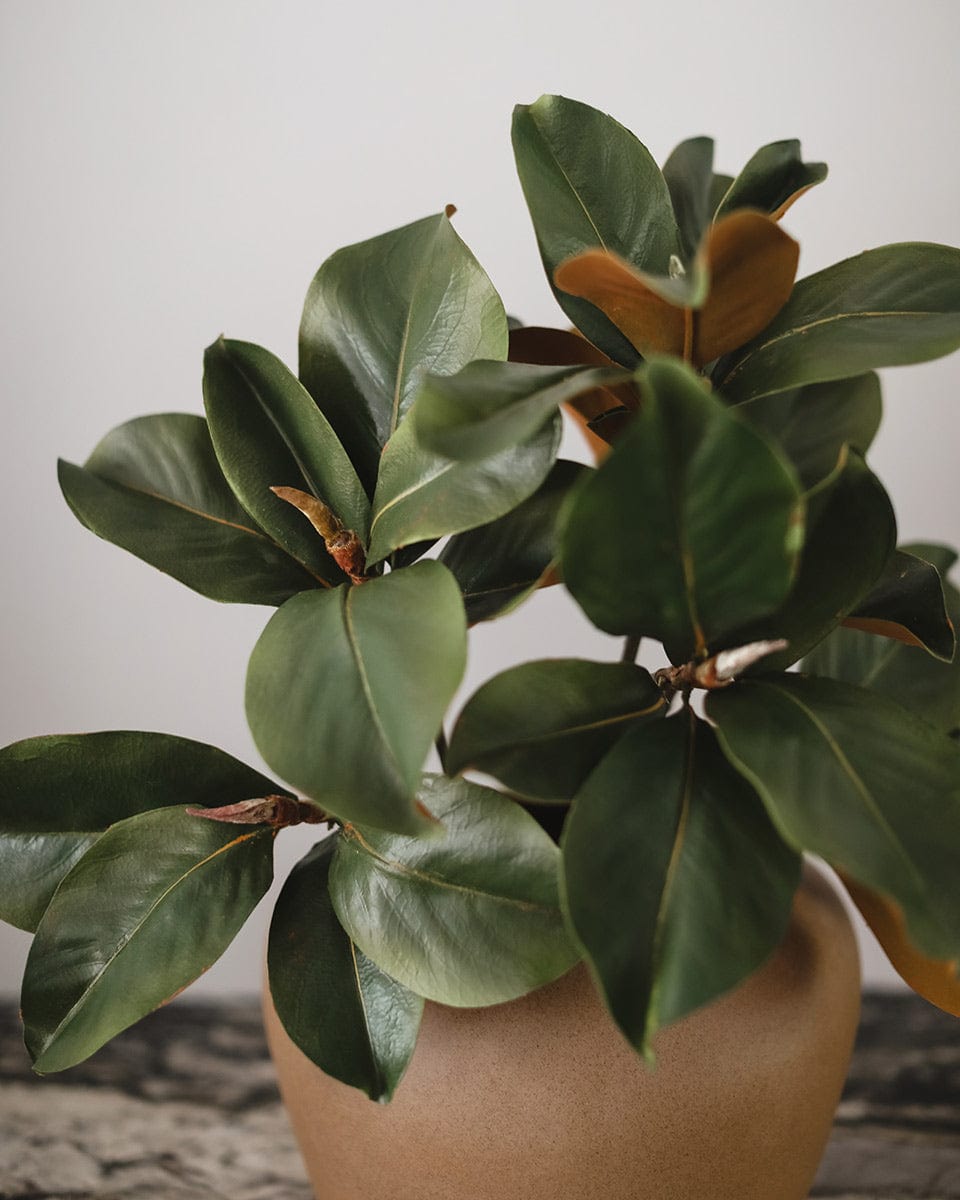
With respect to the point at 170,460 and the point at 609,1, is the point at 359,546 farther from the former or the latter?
the point at 609,1

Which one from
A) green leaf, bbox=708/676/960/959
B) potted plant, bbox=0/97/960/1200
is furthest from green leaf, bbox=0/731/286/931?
green leaf, bbox=708/676/960/959

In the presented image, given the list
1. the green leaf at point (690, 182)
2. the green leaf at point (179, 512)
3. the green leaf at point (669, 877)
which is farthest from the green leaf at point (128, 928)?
the green leaf at point (690, 182)

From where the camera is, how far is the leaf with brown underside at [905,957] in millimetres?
607

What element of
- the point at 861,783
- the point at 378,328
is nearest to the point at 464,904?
the point at 861,783

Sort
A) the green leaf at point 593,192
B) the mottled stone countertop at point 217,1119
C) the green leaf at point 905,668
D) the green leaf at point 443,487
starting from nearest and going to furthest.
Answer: the green leaf at point 443,487, the green leaf at point 593,192, the green leaf at point 905,668, the mottled stone countertop at point 217,1119

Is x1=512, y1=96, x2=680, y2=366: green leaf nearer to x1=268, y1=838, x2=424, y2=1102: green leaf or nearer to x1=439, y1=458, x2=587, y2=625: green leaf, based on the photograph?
x1=439, y1=458, x2=587, y2=625: green leaf

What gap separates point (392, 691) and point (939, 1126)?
0.85 metres

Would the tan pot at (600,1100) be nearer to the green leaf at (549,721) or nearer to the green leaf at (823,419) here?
the green leaf at (549,721)

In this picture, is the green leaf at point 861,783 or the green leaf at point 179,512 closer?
the green leaf at point 861,783

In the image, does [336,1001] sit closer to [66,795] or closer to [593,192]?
[66,795]

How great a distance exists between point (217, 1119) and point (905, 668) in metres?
0.78

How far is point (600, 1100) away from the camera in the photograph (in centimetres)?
60

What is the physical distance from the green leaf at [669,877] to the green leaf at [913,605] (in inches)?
6.2

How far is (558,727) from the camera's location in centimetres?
52
